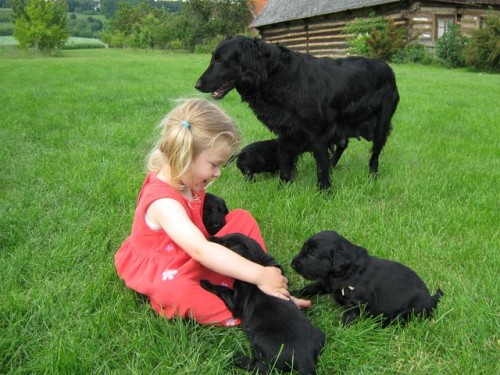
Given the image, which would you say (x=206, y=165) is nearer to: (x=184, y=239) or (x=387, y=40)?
(x=184, y=239)

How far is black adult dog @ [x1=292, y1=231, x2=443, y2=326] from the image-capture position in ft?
8.26

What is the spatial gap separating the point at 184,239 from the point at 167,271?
11.8 inches

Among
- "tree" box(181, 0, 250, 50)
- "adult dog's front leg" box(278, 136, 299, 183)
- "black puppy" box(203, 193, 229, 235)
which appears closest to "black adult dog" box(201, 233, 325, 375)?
"black puppy" box(203, 193, 229, 235)

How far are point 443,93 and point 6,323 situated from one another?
1138 cm

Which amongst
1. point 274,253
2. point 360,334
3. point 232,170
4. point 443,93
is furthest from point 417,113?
point 360,334

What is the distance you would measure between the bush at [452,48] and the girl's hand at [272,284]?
22067 millimetres

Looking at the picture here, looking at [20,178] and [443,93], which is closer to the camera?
[20,178]

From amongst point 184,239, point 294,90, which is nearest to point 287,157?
point 294,90

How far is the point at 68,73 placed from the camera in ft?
55.9

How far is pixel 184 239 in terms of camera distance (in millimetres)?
2412

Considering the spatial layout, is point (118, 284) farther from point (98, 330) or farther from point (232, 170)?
point (232, 170)

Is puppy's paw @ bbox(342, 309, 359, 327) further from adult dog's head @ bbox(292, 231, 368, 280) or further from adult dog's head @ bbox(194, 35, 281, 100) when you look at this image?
adult dog's head @ bbox(194, 35, 281, 100)

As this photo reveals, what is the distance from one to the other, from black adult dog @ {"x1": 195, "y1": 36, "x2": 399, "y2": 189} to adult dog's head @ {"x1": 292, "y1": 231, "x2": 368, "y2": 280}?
6.15 ft

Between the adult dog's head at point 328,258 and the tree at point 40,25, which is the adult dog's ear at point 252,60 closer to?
the adult dog's head at point 328,258
